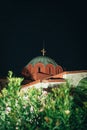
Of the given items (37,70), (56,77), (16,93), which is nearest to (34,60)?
(37,70)

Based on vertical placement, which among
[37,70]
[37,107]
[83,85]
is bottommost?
[37,107]

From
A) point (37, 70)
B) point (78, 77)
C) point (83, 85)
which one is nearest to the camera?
point (83, 85)

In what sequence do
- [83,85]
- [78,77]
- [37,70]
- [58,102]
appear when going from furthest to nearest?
[37,70], [78,77], [83,85], [58,102]

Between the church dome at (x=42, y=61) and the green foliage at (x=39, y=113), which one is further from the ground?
the church dome at (x=42, y=61)

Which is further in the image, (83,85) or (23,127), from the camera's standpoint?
(83,85)

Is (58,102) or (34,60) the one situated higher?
(34,60)

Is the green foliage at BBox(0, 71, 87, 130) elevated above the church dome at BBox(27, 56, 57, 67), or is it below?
below

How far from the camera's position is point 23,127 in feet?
30.9

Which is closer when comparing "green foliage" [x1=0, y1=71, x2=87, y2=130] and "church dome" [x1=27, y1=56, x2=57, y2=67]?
"green foliage" [x1=0, y1=71, x2=87, y2=130]

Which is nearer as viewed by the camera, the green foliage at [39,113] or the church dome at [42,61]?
the green foliage at [39,113]

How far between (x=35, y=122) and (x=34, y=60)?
85.0 ft

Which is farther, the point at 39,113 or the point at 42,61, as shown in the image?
the point at 42,61

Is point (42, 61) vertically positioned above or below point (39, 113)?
above

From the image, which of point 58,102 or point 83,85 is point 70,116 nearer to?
point 58,102
